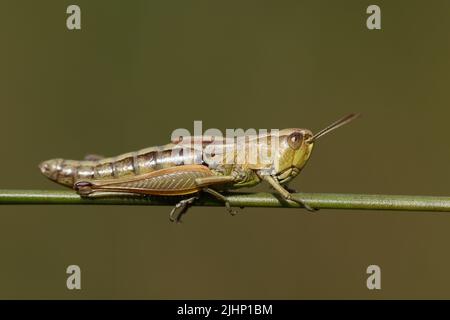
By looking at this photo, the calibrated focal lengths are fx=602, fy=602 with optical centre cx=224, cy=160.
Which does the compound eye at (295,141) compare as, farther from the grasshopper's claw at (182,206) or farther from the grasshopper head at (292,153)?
the grasshopper's claw at (182,206)

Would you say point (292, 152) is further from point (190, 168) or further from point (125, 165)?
point (125, 165)

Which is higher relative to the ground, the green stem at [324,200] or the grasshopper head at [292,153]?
the grasshopper head at [292,153]

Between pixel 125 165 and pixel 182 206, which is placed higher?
pixel 125 165

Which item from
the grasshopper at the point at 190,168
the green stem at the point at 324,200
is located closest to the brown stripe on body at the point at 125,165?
the grasshopper at the point at 190,168

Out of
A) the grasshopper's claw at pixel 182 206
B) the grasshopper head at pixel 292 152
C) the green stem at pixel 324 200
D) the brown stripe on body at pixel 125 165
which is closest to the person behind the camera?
the green stem at pixel 324 200

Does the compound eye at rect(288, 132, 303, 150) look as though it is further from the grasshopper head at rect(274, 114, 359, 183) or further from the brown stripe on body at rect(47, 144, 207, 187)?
the brown stripe on body at rect(47, 144, 207, 187)

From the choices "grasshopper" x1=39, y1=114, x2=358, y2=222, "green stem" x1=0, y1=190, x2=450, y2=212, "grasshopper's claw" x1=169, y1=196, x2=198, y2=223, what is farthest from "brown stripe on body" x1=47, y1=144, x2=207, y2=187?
"green stem" x1=0, y1=190, x2=450, y2=212

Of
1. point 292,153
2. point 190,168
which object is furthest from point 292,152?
point 190,168

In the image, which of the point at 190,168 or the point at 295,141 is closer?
the point at 190,168
